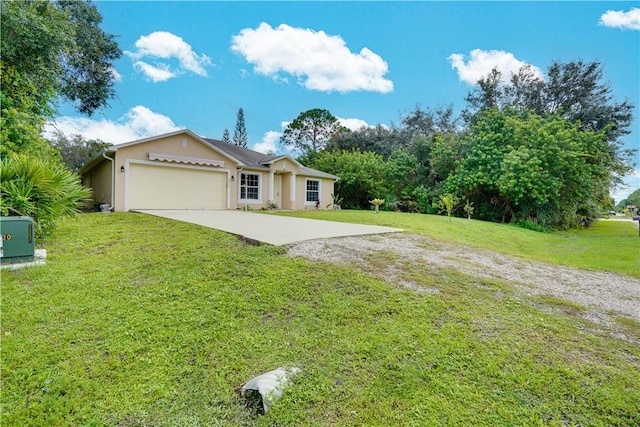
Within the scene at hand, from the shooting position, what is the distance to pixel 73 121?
17422 millimetres

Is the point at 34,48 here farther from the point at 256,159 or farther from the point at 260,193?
the point at 256,159

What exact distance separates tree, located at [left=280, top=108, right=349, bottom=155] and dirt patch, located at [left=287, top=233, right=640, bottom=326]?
33357 millimetres

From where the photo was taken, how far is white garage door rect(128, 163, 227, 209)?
1345cm

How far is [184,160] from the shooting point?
14.4m

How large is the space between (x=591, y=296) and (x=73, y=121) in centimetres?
2235

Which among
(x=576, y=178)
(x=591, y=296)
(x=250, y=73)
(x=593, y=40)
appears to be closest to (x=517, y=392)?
(x=591, y=296)

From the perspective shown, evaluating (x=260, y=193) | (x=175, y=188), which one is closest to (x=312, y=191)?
(x=260, y=193)

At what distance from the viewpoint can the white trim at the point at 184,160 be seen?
13682 millimetres

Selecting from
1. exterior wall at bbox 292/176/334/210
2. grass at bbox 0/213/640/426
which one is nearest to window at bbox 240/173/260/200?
exterior wall at bbox 292/176/334/210

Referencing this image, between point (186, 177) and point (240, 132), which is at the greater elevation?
point (240, 132)

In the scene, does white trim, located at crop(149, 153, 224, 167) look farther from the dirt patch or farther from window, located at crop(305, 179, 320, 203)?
the dirt patch

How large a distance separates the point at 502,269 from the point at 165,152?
13.7 metres

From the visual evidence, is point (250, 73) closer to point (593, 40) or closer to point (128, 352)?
point (593, 40)

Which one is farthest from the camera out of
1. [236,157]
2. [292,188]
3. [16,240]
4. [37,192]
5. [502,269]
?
[292,188]
